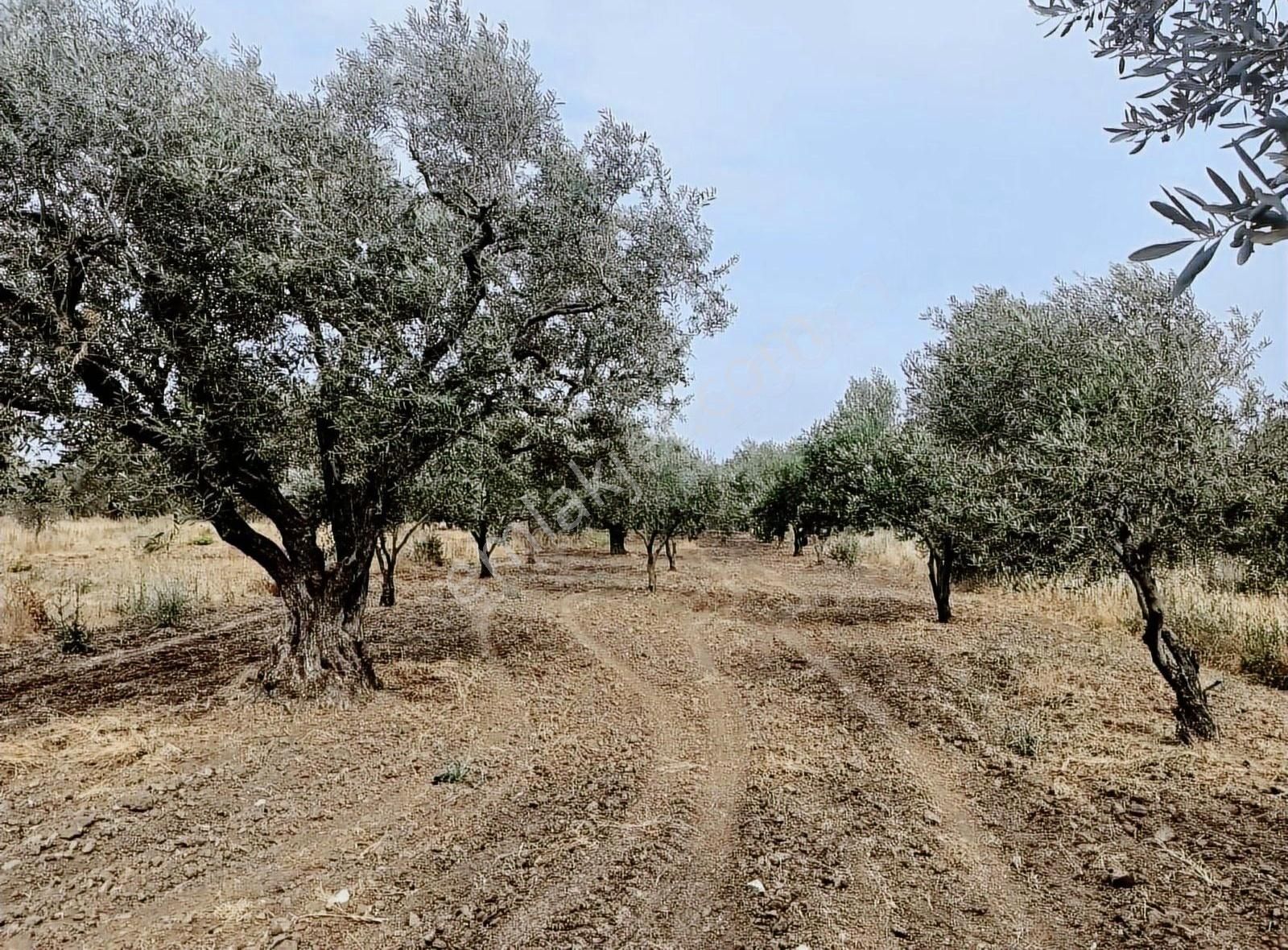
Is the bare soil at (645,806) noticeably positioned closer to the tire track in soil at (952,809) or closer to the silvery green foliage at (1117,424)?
the tire track in soil at (952,809)

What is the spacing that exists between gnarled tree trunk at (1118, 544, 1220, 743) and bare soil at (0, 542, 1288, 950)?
314 millimetres

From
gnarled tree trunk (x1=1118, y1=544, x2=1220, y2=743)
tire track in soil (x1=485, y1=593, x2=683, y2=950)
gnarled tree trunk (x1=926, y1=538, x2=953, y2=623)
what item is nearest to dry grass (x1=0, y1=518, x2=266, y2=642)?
tire track in soil (x1=485, y1=593, x2=683, y2=950)

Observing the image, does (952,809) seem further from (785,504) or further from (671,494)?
(785,504)

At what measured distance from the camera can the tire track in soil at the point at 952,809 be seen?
14.5ft

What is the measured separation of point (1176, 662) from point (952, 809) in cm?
331

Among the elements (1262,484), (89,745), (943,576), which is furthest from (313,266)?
(943,576)

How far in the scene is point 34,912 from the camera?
4.48 meters

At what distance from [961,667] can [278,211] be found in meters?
11.1

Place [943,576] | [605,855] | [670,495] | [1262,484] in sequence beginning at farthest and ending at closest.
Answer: [670,495], [943,576], [1262,484], [605,855]

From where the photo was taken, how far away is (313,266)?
7395 mm

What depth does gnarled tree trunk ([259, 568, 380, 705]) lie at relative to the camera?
9031 mm

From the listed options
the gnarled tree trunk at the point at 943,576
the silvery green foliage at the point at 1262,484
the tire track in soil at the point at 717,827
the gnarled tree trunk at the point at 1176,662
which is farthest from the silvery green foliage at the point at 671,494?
the silvery green foliage at the point at 1262,484

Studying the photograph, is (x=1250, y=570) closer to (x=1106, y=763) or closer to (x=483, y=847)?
(x=1106, y=763)

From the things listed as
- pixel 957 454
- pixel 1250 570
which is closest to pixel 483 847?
pixel 957 454
